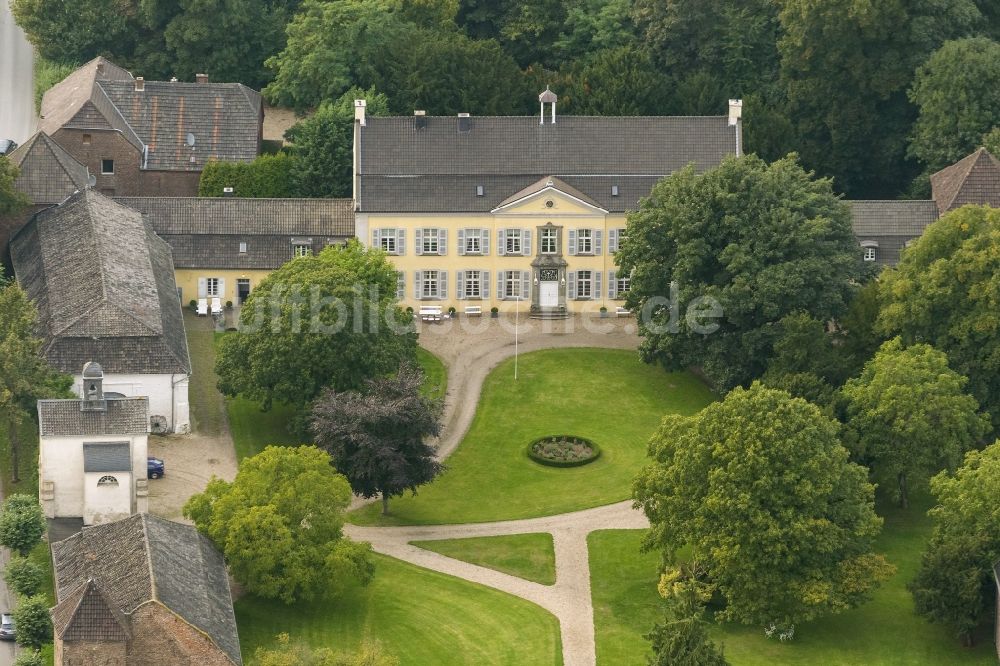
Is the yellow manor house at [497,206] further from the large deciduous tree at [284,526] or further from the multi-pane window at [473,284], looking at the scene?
the large deciduous tree at [284,526]

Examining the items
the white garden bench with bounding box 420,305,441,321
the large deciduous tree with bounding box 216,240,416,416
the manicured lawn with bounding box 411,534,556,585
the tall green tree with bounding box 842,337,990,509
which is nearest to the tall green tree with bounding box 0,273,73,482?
the large deciduous tree with bounding box 216,240,416,416

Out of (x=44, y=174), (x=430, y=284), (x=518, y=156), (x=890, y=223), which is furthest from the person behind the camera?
(x=518, y=156)

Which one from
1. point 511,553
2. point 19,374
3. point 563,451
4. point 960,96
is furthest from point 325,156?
point 511,553

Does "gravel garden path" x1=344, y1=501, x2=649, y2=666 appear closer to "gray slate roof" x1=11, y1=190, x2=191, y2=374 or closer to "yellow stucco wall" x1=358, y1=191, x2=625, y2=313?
"gray slate roof" x1=11, y1=190, x2=191, y2=374

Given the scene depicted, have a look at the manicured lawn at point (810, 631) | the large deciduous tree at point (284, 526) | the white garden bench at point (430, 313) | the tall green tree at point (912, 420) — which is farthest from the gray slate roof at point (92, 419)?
the tall green tree at point (912, 420)

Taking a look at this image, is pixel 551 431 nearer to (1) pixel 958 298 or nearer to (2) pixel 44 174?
(1) pixel 958 298
